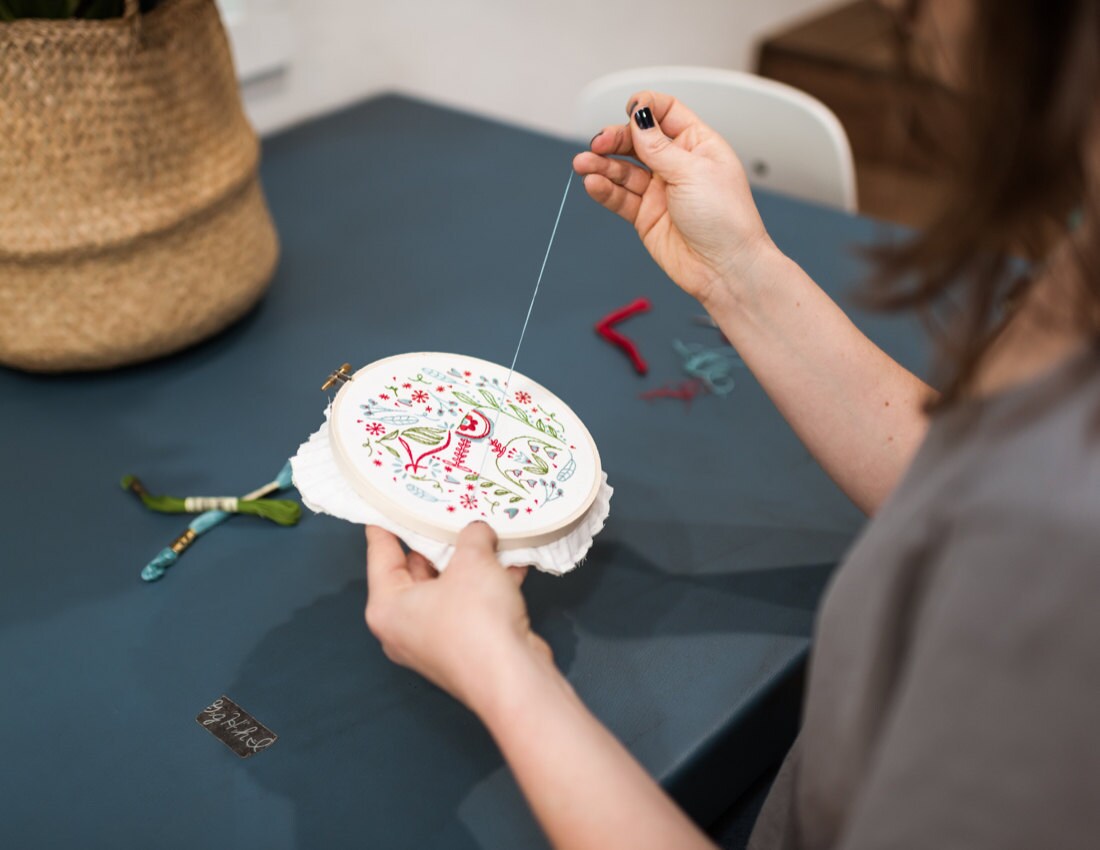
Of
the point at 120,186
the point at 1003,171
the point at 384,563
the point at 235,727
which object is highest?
the point at 1003,171

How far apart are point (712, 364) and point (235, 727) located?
586mm

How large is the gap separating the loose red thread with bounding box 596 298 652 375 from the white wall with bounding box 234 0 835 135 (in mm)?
678

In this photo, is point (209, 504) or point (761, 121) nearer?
point (209, 504)

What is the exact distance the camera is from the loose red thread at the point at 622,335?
39.4 inches

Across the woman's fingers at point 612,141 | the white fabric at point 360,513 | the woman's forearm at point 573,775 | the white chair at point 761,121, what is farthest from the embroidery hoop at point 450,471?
the white chair at point 761,121

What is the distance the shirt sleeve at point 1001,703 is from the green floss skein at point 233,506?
0.52m

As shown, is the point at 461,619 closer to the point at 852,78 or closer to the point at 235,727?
the point at 235,727

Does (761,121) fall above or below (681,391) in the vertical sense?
above

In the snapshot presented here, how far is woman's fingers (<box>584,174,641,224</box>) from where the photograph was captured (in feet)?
2.80

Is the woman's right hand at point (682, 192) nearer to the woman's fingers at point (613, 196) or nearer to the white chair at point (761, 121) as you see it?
the woman's fingers at point (613, 196)

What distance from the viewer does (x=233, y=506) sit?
792 mm

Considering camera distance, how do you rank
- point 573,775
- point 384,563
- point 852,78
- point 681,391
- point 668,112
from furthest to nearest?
point 852,78 < point 681,391 < point 668,112 < point 384,563 < point 573,775

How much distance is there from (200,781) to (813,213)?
0.99 metres

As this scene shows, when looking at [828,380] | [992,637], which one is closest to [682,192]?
[828,380]
